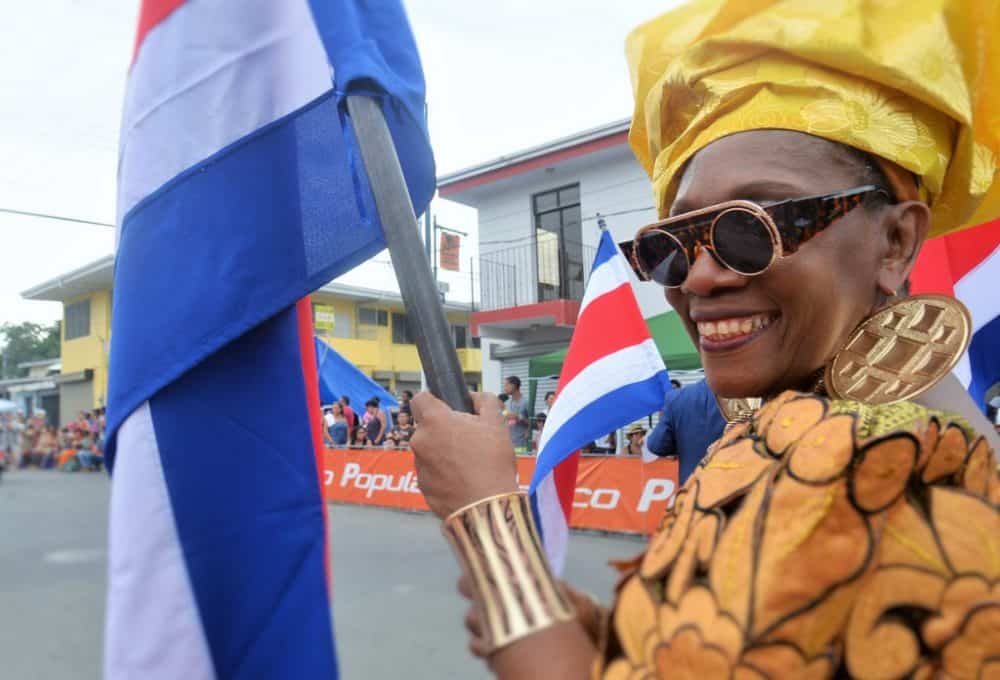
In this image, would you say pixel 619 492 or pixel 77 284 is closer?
pixel 619 492

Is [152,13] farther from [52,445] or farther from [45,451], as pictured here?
[52,445]

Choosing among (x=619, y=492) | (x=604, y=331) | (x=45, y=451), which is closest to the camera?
(x=604, y=331)

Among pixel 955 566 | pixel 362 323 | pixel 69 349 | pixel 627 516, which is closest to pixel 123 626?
pixel 955 566

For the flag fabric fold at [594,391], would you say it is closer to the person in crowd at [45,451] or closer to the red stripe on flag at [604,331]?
the red stripe on flag at [604,331]

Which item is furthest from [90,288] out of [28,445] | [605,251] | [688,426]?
[688,426]

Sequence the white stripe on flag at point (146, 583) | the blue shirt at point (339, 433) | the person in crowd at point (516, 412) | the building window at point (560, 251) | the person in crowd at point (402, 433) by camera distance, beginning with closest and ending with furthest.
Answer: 1. the white stripe on flag at point (146, 583)
2. the person in crowd at point (516, 412)
3. the person in crowd at point (402, 433)
4. the blue shirt at point (339, 433)
5. the building window at point (560, 251)

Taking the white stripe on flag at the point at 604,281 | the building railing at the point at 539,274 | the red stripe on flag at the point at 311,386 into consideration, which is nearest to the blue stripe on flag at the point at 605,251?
the white stripe on flag at the point at 604,281

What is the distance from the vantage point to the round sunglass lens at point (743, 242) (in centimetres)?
104

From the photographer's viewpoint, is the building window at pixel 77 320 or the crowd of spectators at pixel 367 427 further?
the building window at pixel 77 320

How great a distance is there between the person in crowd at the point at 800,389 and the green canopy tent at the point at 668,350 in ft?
25.0

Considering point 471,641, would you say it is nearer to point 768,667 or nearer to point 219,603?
point 768,667

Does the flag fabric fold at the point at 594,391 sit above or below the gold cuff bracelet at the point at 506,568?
above

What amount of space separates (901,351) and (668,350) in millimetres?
8728

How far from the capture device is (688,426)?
3.97 meters
